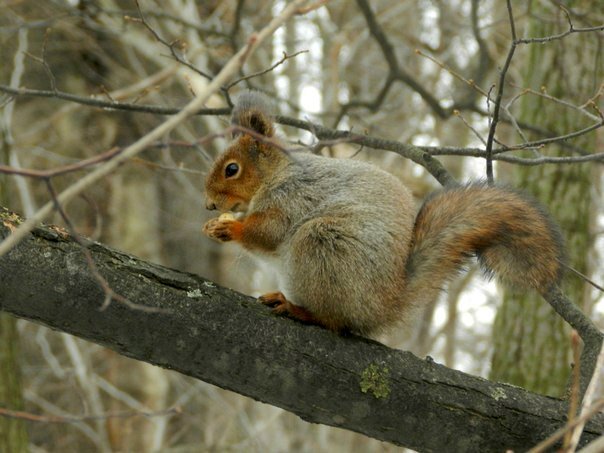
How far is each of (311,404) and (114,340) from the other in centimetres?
78

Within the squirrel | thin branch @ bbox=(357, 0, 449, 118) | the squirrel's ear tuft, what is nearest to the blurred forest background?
thin branch @ bbox=(357, 0, 449, 118)

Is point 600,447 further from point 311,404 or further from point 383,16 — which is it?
point 383,16

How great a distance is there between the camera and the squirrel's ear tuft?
3.90 m

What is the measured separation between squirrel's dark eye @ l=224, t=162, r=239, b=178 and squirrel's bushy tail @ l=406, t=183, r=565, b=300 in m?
1.00

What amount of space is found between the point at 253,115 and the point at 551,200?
8.35 feet

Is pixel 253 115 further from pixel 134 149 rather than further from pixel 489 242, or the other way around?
pixel 134 149

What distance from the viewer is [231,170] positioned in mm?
3971

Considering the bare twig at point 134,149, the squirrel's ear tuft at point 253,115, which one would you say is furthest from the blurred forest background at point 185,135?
the bare twig at point 134,149

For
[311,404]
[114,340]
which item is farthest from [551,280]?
[114,340]

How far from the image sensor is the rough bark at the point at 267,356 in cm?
282

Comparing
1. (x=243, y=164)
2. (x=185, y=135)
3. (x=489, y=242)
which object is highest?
(x=185, y=135)

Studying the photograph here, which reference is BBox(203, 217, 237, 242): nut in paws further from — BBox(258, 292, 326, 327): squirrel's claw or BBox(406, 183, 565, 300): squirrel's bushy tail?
BBox(406, 183, 565, 300): squirrel's bushy tail

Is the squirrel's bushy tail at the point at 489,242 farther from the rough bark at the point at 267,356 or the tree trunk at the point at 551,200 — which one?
the tree trunk at the point at 551,200

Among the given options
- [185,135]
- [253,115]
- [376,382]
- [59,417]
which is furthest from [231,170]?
[185,135]
